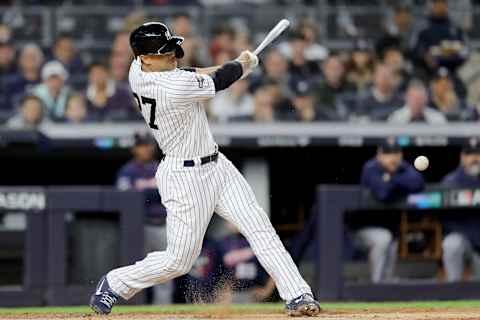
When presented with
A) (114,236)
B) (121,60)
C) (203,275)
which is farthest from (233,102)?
(114,236)

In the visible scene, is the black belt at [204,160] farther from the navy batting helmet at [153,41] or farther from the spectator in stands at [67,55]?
the spectator in stands at [67,55]

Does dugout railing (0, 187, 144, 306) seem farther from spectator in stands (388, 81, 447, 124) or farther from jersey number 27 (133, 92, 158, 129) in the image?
jersey number 27 (133, 92, 158, 129)

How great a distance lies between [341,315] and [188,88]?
4.97 ft

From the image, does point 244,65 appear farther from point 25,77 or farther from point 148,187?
point 25,77

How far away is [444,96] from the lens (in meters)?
10.7

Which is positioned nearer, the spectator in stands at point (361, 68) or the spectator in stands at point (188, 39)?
the spectator in stands at point (188, 39)

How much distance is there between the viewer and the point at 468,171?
30.3 ft

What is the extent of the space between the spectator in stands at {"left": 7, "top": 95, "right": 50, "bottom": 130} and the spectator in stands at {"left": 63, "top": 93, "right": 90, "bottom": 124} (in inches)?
8.6

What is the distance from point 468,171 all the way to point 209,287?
2.21m

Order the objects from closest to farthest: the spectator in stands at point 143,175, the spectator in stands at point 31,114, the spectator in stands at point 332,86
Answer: the spectator in stands at point 143,175 < the spectator in stands at point 31,114 < the spectator in stands at point 332,86

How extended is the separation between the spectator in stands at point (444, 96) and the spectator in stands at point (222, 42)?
189cm

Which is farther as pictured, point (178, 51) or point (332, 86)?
point (332, 86)

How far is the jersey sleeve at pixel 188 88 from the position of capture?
616 cm

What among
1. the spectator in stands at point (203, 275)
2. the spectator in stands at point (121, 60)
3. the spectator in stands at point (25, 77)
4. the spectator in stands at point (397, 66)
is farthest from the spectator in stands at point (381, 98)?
the spectator in stands at point (25, 77)
